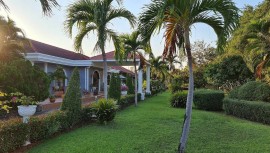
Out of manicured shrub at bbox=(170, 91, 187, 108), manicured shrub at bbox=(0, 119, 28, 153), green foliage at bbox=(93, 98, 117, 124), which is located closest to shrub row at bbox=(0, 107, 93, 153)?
manicured shrub at bbox=(0, 119, 28, 153)

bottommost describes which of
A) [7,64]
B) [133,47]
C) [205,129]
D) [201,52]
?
[205,129]

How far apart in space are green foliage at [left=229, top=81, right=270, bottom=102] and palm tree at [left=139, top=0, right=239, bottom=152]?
8.33 metres

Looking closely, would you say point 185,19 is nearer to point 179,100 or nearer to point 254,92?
point 254,92

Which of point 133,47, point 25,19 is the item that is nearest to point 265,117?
point 133,47

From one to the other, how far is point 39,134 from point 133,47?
11290 mm

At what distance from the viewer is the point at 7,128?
6.04m

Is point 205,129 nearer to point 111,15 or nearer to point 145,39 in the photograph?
point 145,39

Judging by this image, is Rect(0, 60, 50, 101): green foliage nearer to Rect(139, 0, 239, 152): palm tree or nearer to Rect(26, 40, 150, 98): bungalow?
Rect(26, 40, 150, 98): bungalow

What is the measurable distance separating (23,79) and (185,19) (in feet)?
29.5

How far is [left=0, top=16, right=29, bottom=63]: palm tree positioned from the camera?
41.0 ft

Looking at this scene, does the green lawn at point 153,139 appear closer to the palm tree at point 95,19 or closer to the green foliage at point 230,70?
the palm tree at point 95,19

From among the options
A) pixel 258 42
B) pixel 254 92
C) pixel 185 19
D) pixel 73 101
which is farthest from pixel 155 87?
pixel 185 19

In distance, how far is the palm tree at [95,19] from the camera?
34.9 ft

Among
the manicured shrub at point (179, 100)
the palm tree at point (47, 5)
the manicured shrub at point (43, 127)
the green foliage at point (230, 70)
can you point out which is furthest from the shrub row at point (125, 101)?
the palm tree at point (47, 5)
